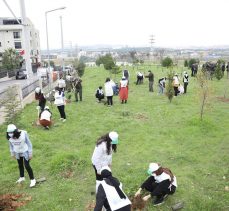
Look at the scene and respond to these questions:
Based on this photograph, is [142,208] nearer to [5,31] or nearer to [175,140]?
[175,140]

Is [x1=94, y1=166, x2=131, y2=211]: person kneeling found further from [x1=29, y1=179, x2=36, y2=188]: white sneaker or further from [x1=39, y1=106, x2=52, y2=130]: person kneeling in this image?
[x1=39, y1=106, x2=52, y2=130]: person kneeling

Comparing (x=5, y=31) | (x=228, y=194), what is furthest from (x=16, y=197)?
(x=5, y=31)

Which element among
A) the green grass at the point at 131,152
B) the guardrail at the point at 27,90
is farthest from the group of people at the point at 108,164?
the guardrail at the point at 27,90

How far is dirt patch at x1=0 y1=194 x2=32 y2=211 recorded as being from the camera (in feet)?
20.0

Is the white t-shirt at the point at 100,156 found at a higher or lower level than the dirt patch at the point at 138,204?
higher

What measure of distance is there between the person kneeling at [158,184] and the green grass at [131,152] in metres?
0.23

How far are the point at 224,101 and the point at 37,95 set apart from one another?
10.9 metres

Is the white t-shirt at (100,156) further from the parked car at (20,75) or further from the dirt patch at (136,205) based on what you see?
the parked car at (20,75)

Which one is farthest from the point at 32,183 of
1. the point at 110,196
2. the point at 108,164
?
the point at 110,196

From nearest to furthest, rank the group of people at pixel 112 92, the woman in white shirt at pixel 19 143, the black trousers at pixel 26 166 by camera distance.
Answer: the woman in white shirt at pixel 19 143 < the black trousers at pixel 26 166 < the group of people at pixel 112 92

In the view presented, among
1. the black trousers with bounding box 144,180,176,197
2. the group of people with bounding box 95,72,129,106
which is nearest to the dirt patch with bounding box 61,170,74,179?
the black trousers with bounding box 144,180,176,197

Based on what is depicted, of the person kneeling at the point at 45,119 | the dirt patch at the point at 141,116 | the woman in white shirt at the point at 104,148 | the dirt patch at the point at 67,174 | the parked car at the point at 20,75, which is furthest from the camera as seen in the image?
the parked car at the point at 20,75

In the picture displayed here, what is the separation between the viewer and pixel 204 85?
40.3 feet

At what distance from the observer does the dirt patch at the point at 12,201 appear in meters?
6.09
